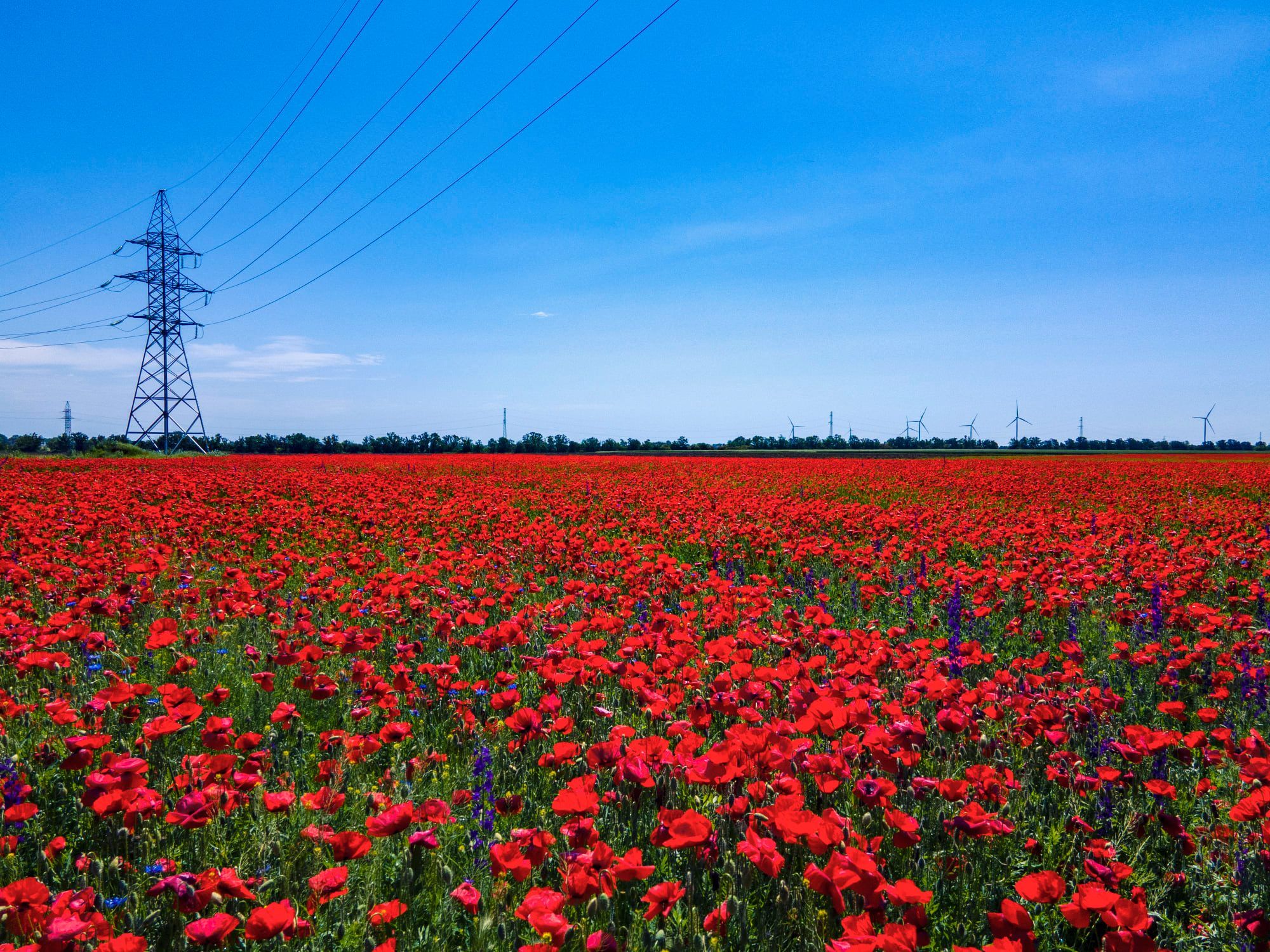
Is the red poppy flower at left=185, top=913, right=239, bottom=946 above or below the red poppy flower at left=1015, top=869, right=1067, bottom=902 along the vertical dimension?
below

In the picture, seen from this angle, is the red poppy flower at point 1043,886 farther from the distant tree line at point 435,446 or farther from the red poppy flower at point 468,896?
the distant tree line at point 435,446

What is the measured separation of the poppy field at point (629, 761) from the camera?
6.52 feet

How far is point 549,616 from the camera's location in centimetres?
467

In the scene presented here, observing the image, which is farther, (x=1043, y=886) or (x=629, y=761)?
(x=629, y=761)

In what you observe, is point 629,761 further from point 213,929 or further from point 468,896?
point 213,929

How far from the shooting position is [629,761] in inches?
93.7

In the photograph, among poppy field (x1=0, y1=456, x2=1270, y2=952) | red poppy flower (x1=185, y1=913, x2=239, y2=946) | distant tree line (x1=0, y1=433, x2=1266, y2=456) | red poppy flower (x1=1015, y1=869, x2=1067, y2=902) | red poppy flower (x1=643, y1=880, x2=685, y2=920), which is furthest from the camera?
distant tree line (x1=0, y1=433, x2=1266, y2=456)

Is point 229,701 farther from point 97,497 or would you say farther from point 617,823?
point 97,497

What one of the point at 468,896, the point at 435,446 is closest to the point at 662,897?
the point at 468,896

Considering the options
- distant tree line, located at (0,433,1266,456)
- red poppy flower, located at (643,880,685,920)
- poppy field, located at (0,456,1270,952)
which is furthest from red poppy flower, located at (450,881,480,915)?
distant tree line, located at (0,433,1266,456)

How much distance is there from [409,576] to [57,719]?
2.33m

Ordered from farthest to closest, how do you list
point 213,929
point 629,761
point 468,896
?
point 629,761
point 468,896
point 213,929

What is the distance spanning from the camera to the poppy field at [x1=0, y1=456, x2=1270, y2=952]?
199 cm

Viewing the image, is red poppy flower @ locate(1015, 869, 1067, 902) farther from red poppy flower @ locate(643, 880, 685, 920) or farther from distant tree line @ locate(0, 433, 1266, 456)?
distant tree line @ locate(0, 433, 1266, 456)
